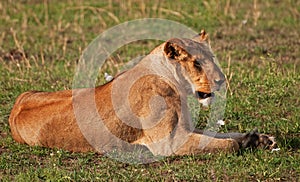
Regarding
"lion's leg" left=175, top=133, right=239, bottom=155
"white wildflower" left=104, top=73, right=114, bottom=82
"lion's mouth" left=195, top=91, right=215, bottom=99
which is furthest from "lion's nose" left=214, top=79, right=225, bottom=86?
"white wildflower" left=104, top=73, right=114, bottom=82

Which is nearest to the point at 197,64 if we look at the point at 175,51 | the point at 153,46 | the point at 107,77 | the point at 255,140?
the point at 175,51

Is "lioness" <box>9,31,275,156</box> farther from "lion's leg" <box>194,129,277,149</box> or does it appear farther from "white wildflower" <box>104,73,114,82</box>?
"white wildflower" <box>104,73,114,82</box>

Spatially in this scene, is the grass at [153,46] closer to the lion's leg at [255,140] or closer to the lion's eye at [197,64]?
the lion's leg at [255,140]

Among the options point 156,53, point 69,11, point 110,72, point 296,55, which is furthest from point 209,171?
point 69,11

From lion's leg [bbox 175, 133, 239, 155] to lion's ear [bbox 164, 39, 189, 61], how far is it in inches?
28.4

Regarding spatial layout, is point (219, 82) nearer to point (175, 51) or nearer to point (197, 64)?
point (197, 64)

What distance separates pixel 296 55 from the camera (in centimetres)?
1044

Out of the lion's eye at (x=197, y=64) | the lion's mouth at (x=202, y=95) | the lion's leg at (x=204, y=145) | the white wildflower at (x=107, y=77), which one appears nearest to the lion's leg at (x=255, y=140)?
the lion's leg at (x=204, y=145)

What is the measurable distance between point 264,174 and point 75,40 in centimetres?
635

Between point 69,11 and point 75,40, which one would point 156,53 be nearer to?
point 75,40

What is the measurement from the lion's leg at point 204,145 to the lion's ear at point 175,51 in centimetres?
72

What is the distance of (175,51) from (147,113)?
62cm

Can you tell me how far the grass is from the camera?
6168mm

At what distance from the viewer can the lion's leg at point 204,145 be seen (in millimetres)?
6488
